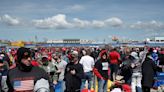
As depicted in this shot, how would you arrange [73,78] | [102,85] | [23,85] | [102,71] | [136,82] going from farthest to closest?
[102,85]
[102,71]
[136,82]
[73,78]
[23,85]

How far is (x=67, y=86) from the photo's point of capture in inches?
380

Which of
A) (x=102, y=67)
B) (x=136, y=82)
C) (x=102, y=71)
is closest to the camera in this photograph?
(x=136, y=82)

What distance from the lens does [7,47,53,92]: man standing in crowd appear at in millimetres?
4523

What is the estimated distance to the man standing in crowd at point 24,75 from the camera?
4523 mm

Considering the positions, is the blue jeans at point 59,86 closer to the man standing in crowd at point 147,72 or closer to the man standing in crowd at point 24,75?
the man standing in crowd at point 147,72

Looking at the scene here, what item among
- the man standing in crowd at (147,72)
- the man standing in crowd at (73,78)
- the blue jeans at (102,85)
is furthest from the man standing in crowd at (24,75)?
the blue jeans at (102,85)

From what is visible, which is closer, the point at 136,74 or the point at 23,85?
the point at 23,85

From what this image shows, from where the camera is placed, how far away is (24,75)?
179 inches

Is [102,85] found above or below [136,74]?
below

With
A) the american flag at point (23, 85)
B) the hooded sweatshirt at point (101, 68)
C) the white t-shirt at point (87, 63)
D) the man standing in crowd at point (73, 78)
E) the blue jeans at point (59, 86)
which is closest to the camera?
the american flag at point (23, 85)

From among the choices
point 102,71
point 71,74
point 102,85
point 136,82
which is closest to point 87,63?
point 102,71

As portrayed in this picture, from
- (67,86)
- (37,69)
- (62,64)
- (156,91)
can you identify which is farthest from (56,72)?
(37,69)

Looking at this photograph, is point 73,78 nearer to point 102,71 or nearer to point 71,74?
point 71,74

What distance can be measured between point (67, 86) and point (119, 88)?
1.96m
